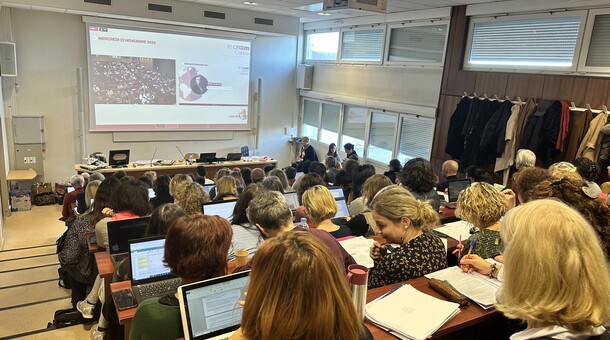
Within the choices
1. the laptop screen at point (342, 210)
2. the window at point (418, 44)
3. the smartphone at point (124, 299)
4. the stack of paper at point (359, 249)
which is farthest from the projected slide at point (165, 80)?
the stack of paper at point (359, 249)

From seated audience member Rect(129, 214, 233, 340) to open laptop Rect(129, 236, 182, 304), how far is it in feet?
2.26

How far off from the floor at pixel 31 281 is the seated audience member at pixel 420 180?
3.14 meters

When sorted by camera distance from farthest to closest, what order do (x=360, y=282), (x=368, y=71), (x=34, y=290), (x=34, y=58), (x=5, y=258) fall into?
(x=368, y=71), (x=34, y=58), (x=5, y=258), (x=34, y=290), (x=360, y=282)

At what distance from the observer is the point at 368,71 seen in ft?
26.5

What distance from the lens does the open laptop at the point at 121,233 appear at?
2723mm

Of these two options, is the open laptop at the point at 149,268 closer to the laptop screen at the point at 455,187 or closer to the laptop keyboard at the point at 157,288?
the laptop keyboard at the point at 157,288

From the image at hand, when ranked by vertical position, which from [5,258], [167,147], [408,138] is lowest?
[5,258]

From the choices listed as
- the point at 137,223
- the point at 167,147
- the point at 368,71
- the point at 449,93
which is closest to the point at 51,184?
the point at 167,147

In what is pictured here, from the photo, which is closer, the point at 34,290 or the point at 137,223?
the point at 137,223

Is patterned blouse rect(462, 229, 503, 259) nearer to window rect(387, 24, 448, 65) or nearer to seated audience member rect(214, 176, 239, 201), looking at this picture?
seated audience member rect(214, 176, 239, 201)

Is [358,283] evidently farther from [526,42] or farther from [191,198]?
[526,42]

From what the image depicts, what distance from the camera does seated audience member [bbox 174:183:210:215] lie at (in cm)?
349

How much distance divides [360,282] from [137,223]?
75.8 inches

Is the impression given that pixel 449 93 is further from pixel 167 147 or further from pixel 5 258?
pixel 5 258
